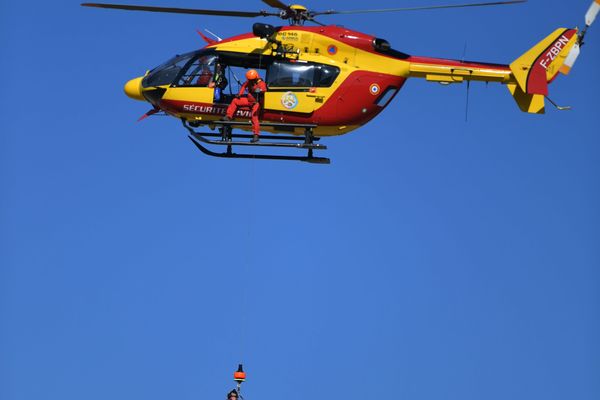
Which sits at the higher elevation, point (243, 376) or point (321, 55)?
point (321, 55)

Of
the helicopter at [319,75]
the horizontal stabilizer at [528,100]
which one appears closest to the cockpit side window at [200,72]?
the helicopter at [319,75]

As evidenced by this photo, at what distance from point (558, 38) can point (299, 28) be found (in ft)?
14.7

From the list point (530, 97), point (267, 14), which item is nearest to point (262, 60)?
point (267, 14)

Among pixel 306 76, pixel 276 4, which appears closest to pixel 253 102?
pixel 306 76

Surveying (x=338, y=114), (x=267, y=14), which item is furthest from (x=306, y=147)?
(x=267, y=14)

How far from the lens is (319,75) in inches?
904

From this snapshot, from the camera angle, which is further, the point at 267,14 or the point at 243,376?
the point at 267,14

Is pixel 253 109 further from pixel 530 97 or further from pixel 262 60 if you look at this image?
pixel 530 97

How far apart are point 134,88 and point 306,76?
356cm

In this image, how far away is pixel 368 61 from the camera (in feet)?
75.9

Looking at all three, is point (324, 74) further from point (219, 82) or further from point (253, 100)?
point (219, 82)

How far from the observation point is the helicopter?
22938mm

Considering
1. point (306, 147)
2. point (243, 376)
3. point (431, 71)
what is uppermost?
point (431, 71)

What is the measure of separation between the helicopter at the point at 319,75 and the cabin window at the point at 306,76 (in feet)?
0.06
